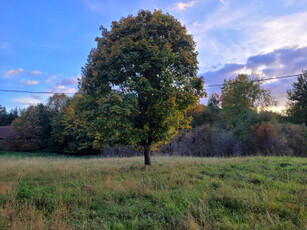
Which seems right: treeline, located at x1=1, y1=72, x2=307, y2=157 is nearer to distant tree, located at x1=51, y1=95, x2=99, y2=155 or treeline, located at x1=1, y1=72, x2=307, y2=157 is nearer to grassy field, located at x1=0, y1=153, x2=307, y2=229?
distant tree, located at x1=51, y1=95, x2=99, y2=155

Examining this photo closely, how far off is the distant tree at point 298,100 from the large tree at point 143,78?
2651cm

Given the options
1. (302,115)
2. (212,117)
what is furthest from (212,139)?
(302,115)

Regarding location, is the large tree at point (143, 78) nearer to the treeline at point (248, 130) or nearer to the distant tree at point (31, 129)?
the treeline at point (248, 130)

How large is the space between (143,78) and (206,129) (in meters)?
17.0

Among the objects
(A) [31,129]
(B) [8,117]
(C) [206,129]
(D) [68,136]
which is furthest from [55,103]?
(C) [206,129]

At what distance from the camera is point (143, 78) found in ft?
26.9

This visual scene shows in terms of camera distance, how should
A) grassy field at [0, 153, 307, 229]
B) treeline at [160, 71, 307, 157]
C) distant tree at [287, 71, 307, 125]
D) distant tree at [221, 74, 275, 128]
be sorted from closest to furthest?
grassy field at [0, 153, 307, 229] → treeline at [160, 71, 307, 157] → distant tree at [287, 71, 307, 125] → distant tree at [221, 74, 275, 128]

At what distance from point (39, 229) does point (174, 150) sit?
70.2 ft

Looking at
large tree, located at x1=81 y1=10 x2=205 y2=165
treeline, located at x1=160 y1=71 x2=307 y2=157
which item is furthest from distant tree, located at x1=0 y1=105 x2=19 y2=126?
large tree, located at x1=81 y1=10 x2=205 y2=165

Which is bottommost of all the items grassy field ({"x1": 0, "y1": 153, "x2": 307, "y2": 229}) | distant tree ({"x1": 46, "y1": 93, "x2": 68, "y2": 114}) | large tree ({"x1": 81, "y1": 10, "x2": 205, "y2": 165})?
grassy field ({"x1": 0, "y1": 153, "x2": 307, "y2": 229})

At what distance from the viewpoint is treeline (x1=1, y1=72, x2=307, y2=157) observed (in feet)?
51.6

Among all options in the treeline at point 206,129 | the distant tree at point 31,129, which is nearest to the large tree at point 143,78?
the treeline at point 206,129

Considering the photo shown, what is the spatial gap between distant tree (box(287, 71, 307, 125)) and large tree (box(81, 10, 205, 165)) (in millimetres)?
26505

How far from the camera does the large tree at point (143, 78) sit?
8.22m
